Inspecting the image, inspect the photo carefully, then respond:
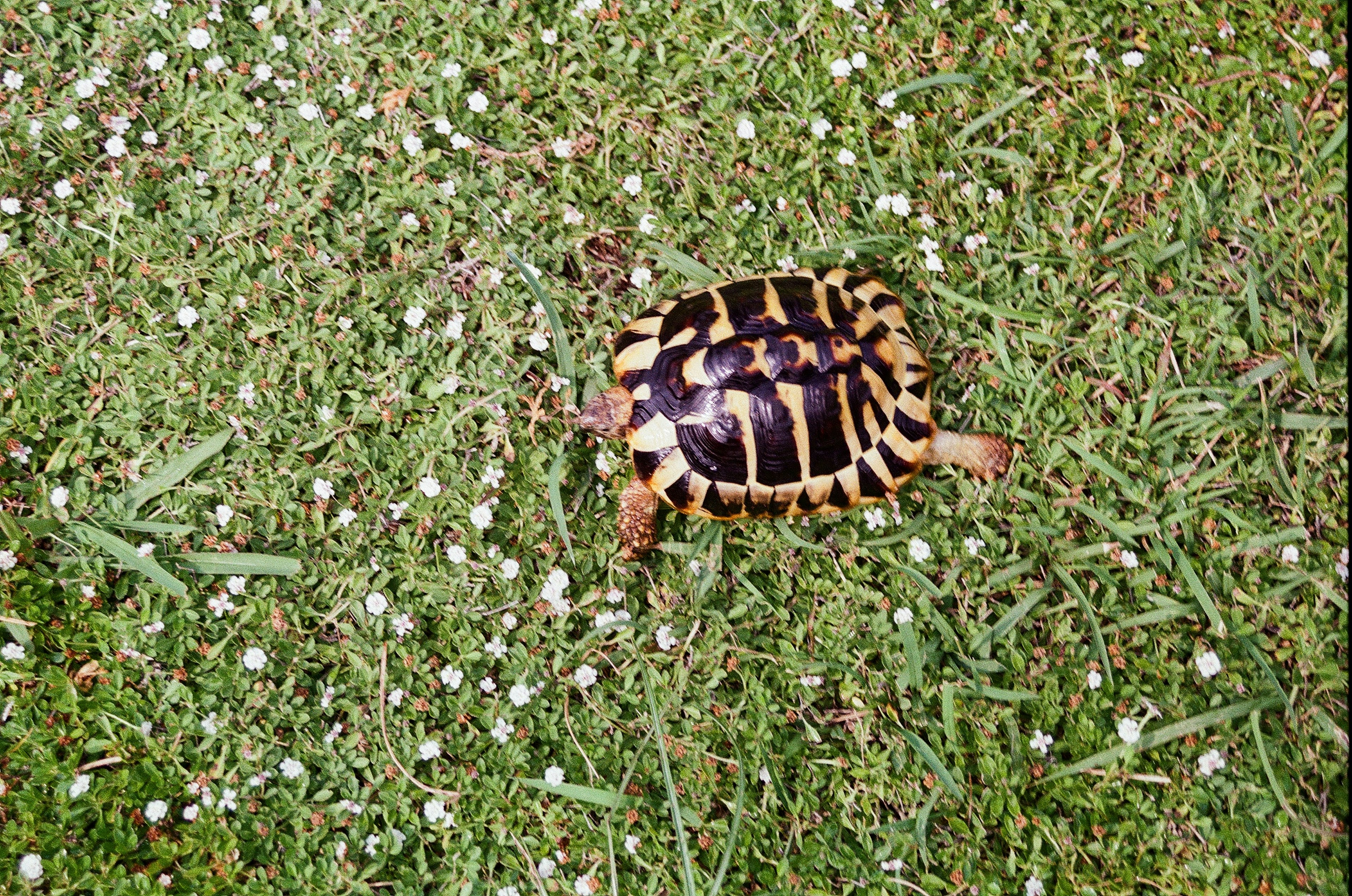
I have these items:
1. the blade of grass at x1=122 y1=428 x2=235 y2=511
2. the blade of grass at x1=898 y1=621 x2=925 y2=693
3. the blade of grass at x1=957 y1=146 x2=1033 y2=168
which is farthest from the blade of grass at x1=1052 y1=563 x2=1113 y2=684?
the blade of grass at x1=122 y1=428 x2=235 y2=511

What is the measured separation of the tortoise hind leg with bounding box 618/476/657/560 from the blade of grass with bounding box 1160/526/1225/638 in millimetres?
1852

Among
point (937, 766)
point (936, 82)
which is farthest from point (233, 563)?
point (936, 82)

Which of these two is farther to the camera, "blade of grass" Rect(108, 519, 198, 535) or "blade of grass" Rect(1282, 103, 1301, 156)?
"blade of grass" Rect(1282, 103, 1301, 156)

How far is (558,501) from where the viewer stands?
9.91 ft

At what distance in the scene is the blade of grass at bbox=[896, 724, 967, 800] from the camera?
2895mm

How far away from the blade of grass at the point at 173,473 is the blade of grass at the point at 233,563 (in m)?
0.26

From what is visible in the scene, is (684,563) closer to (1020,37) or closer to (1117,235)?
(1117,235)

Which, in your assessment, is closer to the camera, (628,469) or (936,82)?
(628,469)

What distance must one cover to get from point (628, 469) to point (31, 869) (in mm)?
2230

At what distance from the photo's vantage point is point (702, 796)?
2.91 meters

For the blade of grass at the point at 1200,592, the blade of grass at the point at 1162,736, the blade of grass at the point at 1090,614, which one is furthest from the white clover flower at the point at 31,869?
the blade of grass at the point at 1200,592

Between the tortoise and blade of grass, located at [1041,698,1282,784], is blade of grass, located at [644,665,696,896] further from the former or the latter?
blade of grass, located at [1041,698,1282,784]

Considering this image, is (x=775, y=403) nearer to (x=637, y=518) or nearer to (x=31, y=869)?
(x=637, y=518)

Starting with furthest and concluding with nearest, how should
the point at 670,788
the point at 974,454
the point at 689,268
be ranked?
the point at 689,268, the point at 974,454, the point at 670,788
